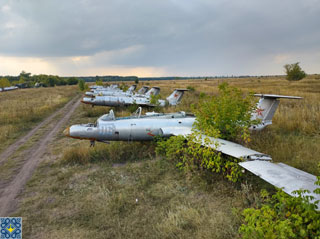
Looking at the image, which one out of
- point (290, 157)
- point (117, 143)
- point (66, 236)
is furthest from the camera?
point (117, 143)

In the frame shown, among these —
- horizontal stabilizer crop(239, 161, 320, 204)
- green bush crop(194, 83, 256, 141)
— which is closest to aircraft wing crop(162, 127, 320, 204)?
horizontal stabilizer crop(239, 161, 320, 204)

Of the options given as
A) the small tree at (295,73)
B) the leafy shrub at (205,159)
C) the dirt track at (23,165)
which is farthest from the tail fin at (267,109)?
the small tree at (295,73)

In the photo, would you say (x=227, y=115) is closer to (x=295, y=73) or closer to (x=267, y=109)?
(x=267, y=109)

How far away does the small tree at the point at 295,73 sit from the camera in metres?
54.2

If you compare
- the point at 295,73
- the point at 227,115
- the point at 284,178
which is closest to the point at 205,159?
the point at 227,115

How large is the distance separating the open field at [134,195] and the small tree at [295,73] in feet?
182

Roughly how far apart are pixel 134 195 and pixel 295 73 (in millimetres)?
64007

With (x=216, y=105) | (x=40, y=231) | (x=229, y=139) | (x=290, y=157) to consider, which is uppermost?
(x=216, y=105)

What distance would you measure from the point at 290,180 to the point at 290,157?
4.43 meters

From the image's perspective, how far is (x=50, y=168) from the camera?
29.9 feet

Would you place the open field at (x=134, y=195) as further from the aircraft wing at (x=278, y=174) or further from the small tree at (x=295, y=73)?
the small tree at (x=295, y=73)

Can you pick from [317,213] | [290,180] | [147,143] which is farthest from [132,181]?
[317,213]

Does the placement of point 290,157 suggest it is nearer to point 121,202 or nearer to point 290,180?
point 290,180

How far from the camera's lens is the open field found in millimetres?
4875
